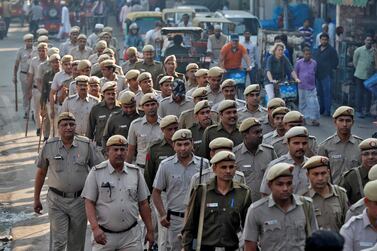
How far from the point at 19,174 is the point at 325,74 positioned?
8.62m

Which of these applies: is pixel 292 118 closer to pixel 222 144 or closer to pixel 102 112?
pixel 222 144

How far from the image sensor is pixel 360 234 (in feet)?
32.6

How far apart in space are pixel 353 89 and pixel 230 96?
431 inches

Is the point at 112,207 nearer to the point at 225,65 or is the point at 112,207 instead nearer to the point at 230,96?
the point at 230,96

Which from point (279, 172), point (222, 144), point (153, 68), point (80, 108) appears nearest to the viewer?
point (279, 172)

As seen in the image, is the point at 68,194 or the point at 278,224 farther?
the point at 68,194

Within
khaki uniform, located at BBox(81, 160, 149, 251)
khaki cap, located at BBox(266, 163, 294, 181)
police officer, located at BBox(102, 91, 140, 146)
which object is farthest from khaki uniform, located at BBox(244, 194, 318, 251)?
police officer, located at BBox(102, 91, 140, 146)

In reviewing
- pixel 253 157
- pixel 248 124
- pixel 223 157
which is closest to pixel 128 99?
pixel 248 124

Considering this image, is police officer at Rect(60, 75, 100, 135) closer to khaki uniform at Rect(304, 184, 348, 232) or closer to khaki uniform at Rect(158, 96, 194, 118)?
khaki uniform at Rect(158, 96, 194, 118)

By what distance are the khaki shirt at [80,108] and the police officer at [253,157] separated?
497 cm

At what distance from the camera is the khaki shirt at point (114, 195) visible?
39.9 ft

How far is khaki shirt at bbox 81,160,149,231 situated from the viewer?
12148mm

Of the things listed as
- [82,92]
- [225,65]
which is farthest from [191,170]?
[225,65]

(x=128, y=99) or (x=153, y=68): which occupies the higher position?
(x=128, y=99)
